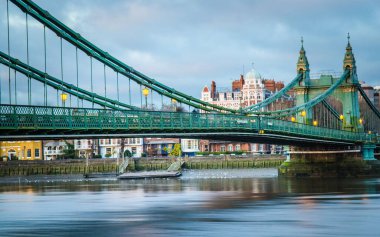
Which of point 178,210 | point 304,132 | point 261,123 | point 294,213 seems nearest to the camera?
point 294,213

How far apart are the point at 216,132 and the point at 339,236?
117ft

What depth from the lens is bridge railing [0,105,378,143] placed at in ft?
172

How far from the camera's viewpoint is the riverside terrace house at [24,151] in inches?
6742

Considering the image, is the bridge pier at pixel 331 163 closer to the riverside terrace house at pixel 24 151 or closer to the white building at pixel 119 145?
the riverside terrace house at pixel 24 151

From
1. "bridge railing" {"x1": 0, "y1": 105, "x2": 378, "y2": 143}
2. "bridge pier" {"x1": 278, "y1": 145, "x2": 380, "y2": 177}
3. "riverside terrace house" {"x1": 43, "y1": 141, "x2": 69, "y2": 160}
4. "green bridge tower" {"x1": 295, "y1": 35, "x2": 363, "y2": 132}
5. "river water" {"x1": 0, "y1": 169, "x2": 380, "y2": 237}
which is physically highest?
Answer: "green bridge tower" {"x1": 295, "y1": 35, "x2": 363, "y2": 132}

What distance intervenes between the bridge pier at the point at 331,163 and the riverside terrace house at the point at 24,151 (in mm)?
79370

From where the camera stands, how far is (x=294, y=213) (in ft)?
147

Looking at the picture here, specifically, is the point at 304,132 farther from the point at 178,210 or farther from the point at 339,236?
the point at 339,236

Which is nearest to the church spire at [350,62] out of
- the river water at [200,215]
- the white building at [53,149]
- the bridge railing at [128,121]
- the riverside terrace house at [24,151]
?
the bridge railing at [128,121]

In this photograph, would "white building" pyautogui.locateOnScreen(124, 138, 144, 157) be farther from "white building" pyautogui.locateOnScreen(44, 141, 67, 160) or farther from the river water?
the river water

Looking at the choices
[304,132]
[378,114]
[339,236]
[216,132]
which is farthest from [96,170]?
[339,236]

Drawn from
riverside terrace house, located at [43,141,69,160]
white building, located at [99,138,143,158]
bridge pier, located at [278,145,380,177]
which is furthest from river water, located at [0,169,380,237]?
white building, located at [99,138,143,158]

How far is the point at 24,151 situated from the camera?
17150cm

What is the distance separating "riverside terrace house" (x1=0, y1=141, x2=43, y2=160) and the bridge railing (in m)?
92.7
